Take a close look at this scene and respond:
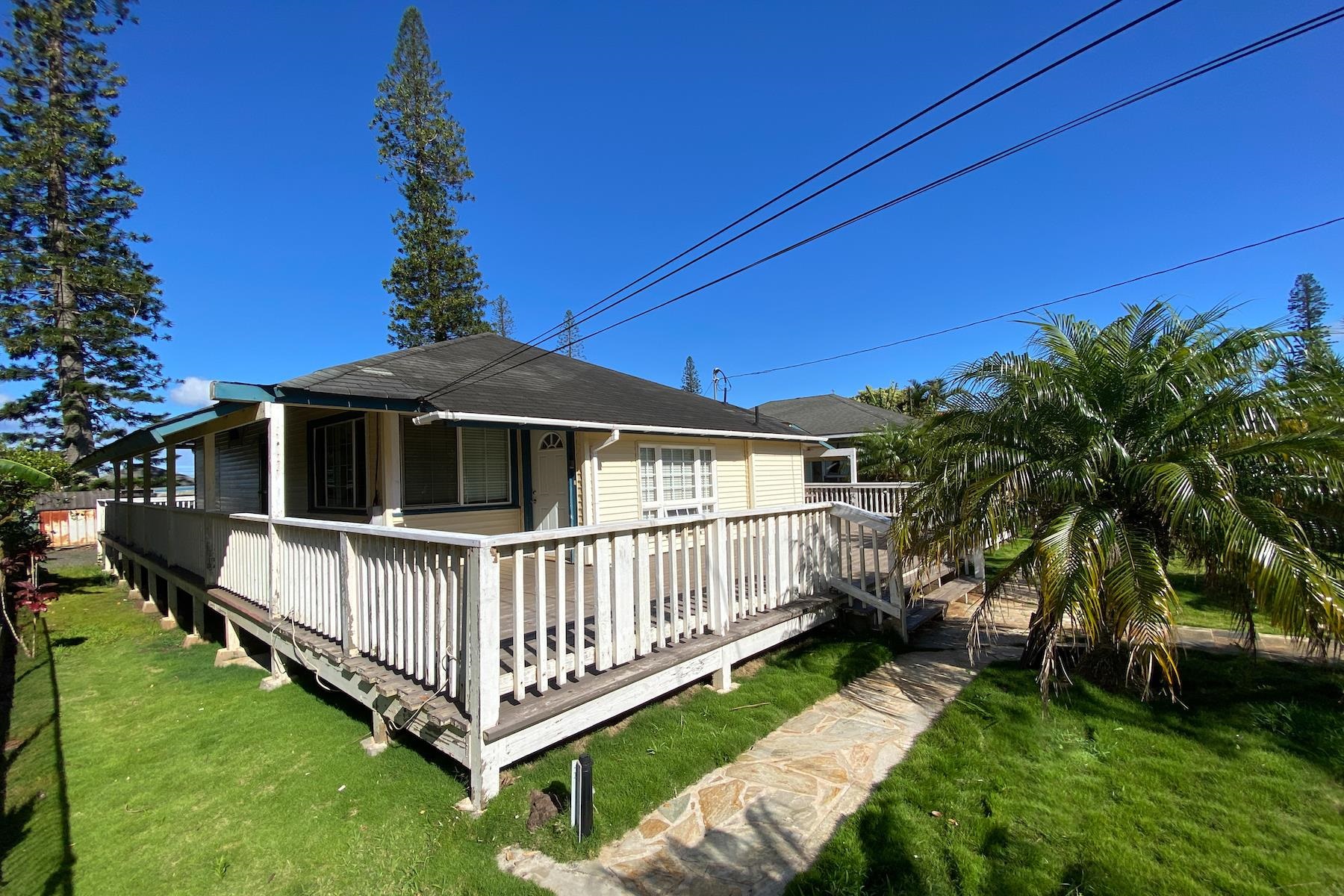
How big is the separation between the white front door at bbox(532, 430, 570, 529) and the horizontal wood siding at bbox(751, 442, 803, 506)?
175 inches

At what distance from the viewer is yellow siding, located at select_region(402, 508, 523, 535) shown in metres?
7.91

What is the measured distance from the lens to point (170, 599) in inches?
364

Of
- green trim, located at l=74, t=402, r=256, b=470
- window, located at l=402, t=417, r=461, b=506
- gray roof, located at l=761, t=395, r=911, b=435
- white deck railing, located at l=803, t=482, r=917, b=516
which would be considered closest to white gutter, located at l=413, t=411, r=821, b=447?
window, located at l=402, t=417, r=461, b=506

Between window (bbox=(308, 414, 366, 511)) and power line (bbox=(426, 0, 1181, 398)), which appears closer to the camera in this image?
power line (bbox=(426, 0, 1181, 398))

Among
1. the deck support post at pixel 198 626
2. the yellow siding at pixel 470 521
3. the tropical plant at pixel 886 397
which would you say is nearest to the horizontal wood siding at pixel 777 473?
the yellow siding at pixel 470 521

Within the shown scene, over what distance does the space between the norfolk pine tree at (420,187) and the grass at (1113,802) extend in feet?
81.8

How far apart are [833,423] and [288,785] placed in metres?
19.3

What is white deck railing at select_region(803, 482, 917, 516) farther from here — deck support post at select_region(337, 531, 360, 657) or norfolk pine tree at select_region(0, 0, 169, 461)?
norfolk pine tree at select_region(0, 0, 169, 461)

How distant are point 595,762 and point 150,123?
20.1 metres

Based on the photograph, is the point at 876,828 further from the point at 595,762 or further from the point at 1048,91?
the point at 1048,91

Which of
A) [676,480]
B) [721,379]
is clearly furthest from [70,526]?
[721,379]

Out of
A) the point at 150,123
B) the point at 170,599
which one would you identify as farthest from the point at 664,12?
the point at 150,123

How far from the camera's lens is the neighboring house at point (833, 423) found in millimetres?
19312

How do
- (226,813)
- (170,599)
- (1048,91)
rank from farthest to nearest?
(170,599)
(1048,91)
(226,813)
